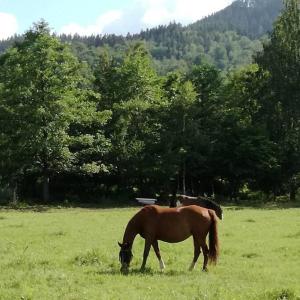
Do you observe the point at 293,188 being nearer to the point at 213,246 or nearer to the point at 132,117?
the point at 132,117

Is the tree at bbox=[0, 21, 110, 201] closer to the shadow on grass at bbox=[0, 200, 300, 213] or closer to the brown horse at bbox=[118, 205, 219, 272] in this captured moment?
the shadow on grass at bbox=[0, 200, 300, 213]

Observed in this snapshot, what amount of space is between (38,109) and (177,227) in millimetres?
28373

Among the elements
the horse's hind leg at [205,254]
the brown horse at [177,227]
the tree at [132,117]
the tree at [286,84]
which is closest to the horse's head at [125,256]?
the brown horse at [177,227]

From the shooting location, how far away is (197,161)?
155ft

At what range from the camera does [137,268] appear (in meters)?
13.1

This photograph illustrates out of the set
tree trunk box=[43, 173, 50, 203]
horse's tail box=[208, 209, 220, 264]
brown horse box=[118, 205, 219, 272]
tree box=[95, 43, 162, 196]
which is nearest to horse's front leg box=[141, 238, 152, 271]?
brown horse box=[118, 205, 219, 272]

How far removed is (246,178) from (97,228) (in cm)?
2934

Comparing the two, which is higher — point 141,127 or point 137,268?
point 141,127

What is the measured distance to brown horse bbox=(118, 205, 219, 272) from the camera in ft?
42.8

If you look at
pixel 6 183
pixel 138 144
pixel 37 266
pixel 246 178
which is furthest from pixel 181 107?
pixel 37 266

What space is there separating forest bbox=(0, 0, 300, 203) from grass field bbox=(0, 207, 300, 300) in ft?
67.2

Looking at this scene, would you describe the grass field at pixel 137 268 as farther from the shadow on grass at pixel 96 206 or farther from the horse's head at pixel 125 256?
the shadow on grass at pixel 96 206

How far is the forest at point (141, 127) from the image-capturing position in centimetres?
4122

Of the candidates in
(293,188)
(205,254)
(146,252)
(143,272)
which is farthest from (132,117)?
(143,272)
